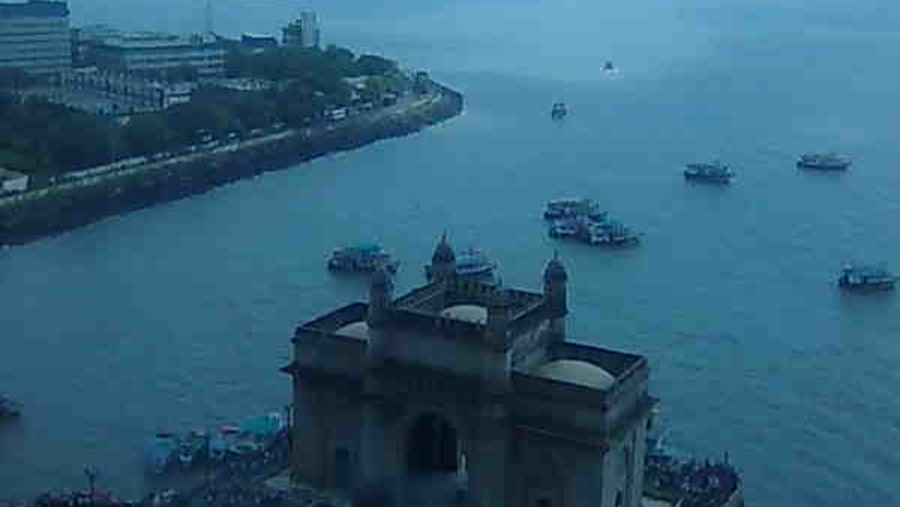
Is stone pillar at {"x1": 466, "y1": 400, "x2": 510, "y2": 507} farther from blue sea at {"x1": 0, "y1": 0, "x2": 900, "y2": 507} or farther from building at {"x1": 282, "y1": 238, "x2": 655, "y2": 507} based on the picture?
blue sea at {"x1": 0, "y1": 0, "x2": 900, "y2": 507}

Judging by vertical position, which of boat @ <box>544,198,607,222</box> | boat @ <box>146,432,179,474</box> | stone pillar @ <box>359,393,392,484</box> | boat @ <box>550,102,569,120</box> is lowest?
boat @ <box>146,432,179,474</box>

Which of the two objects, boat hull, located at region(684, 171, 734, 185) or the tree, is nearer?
boat hull, located at region(684, 171, 734, 185)

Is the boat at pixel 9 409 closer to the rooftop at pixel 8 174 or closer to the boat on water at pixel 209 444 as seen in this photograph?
the boat on water at pixel 209 444

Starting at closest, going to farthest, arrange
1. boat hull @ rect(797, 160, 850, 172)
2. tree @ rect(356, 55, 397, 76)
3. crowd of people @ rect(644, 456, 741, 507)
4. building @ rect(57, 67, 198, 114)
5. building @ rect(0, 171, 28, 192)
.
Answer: crowd of people @ rect(644, 456, 741, 507)
building @ rect(0, 171, 28, 192)
boat hull @ rect(797, 160, 850, 172)
building @ rect(57, 67, 198, 114)
tree @ rect(356, 55, 397, 76)

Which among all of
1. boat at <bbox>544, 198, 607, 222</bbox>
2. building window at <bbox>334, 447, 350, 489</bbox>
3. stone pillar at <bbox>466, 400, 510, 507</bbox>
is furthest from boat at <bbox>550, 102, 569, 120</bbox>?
stone pillar at <bbox>466, 400, 510, 507</bbox>

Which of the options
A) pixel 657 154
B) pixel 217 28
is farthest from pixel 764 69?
pixel 217 28

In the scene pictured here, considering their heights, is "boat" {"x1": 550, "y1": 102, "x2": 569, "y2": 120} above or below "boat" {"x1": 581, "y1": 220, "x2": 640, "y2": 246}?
above
